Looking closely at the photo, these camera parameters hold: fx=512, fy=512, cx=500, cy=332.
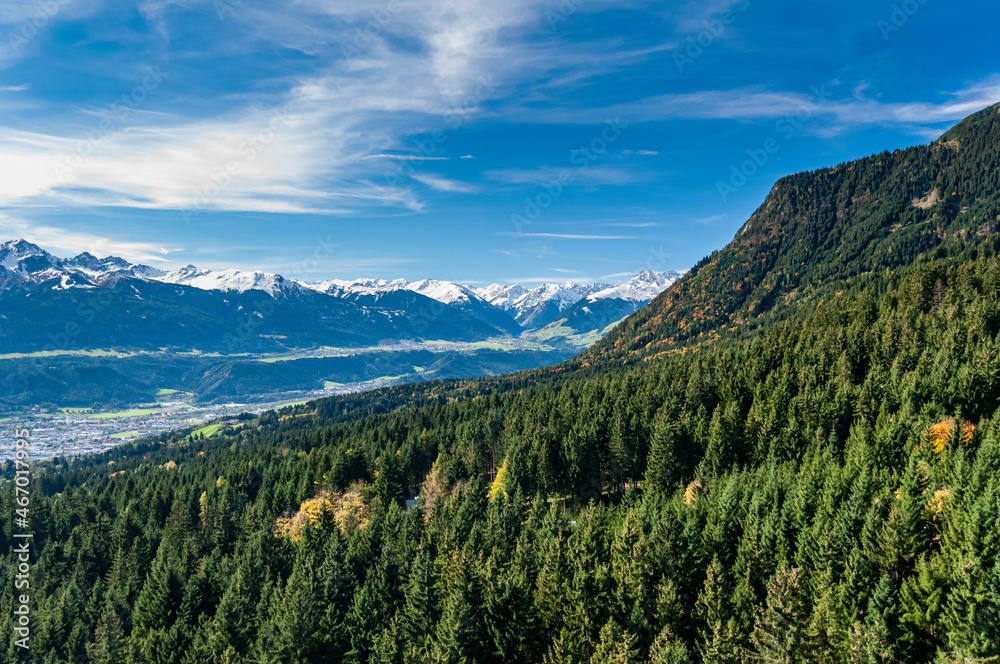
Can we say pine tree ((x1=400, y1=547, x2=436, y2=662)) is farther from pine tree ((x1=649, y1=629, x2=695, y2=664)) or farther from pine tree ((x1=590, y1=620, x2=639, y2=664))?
pine tree ((x1=649, y1=629, x2=695, y2=664))

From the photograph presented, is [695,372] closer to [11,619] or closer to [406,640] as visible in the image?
[406,640]

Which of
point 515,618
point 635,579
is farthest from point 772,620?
point 515,618

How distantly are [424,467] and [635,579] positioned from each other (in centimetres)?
9458

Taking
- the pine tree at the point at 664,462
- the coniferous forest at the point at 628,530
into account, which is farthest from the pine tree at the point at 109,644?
the pine tree at the point at 664,462

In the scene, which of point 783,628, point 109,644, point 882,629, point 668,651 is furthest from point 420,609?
point 109,644

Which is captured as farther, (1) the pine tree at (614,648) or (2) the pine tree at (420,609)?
(2) the pine tree at (420,609)

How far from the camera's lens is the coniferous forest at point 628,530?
4253cm

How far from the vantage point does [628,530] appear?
57562 millimetres

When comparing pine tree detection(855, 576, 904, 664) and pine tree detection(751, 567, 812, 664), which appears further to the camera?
pine tree detection(751, 567, 812, 664)

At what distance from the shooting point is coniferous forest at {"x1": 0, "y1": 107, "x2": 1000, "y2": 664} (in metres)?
42.5

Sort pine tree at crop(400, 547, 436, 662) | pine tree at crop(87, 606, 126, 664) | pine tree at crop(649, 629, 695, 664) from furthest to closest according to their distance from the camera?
pine tree at crop(87, 606, 126, 664), pine tree at crop(400, 547, 436, 662), pine tree at crop(649, 629, 695, 664)

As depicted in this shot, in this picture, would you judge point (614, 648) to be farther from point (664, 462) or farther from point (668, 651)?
point (664, 462)

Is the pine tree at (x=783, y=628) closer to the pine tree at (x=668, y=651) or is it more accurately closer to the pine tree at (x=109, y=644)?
the pine tree at (x=668, y=651)

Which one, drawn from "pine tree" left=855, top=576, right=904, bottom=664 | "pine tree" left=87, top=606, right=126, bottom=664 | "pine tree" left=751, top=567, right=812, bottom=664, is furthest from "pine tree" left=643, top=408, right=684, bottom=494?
"pine tree" left=87, top=606, right=126, bottom=664
